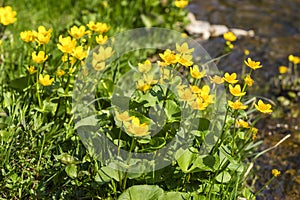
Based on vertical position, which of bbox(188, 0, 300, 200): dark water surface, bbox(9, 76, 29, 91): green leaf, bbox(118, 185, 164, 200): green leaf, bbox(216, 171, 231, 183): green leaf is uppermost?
bbox(9, 76, 29, 91): green leaf

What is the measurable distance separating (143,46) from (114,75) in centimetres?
85

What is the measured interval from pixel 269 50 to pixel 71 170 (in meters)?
2.61

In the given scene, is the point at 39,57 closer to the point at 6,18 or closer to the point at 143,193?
the point at 6,18

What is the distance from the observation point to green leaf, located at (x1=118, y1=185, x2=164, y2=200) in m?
1.81

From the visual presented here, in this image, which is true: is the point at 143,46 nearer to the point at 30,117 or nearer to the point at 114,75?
the point at 114,75

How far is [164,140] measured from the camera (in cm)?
190

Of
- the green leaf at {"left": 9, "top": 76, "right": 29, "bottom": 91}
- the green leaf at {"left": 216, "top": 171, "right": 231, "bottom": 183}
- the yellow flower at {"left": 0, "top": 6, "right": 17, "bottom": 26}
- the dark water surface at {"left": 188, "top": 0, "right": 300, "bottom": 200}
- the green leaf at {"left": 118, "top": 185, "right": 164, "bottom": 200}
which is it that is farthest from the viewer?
the dark water surface at {"left": 188, "top": 0, "right": 300, "bottom": 200}

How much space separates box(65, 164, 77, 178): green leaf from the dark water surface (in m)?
1.17

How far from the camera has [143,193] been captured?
182cm

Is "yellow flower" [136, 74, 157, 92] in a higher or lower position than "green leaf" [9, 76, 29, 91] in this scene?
higher

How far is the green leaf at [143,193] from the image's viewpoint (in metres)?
1.81

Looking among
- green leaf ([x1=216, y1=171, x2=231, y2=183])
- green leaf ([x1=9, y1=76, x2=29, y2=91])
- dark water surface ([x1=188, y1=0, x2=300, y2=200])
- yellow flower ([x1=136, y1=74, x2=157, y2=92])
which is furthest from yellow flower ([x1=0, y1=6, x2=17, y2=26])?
dark water surface ([x1=188, y1=0, x2=300, y2=200])

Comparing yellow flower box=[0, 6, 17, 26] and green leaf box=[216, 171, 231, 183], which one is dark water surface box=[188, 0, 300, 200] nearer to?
green leaf box=[216, 171, 231, 183]

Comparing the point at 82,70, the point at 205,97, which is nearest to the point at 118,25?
the point at 82,70
